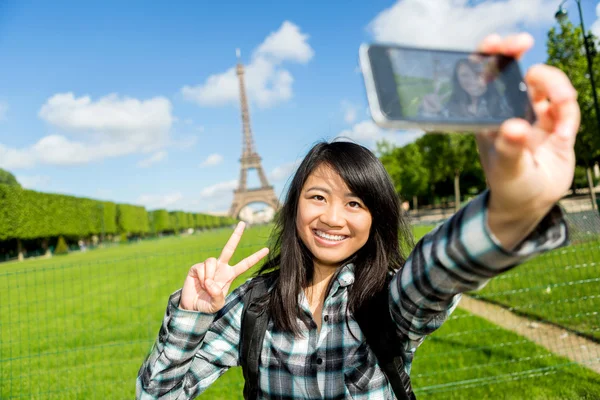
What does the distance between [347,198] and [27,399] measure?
4.97 metres

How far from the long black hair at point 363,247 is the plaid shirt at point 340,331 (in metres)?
0.05

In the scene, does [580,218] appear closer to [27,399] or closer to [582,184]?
[27,399]

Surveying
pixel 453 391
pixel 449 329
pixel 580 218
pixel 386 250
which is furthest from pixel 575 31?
pixel 386 250

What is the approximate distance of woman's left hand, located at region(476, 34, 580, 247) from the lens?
0.88m

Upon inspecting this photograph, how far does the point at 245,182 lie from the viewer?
74062 millimetres

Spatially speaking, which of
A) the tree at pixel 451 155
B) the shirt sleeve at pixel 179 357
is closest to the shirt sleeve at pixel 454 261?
the shirt sleeve at pixel 179 357

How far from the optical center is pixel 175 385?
1.54 m

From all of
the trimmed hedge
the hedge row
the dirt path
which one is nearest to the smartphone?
the dirt path

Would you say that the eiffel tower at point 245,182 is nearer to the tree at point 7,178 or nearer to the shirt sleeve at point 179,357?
the tree at point 7,178

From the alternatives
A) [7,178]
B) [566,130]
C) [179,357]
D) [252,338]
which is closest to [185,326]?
[179,357]

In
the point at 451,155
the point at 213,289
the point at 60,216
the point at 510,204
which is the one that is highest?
the point at 451,155

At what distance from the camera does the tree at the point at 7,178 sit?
71213mm

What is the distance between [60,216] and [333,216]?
4394 centimetres

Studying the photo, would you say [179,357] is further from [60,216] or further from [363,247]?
[60,216]
